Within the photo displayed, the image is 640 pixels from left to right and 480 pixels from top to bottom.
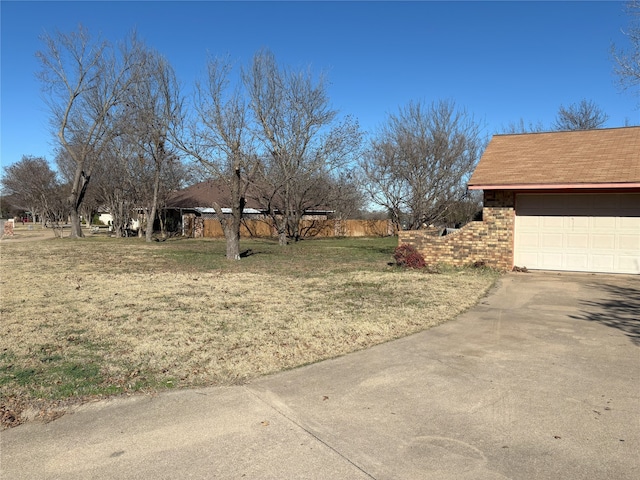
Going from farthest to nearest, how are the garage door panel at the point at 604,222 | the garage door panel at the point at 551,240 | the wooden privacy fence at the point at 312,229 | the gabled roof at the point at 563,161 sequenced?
the wooden privacy fence at the point at 312,229 < the garage door panel at the point at 551,240 < the garage door panel at the point at 604,222 < the gabled roof at the point at 563,161

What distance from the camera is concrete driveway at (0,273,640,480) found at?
319 cm

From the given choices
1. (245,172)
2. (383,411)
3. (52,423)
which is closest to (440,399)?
(383,411)

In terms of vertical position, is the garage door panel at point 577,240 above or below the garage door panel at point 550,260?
above

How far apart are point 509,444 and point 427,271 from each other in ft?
32.1

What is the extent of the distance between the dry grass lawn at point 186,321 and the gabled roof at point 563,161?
280cm

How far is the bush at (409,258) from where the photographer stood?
1375cm

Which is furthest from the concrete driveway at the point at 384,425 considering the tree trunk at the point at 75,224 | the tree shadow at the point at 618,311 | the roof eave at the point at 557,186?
the tree trunk at the point at 75,224

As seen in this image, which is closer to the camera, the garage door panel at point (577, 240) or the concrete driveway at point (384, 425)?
the concrete driveway at point (384, 425)

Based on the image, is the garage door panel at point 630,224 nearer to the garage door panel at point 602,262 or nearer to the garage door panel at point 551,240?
the garage door panel at point 602,262

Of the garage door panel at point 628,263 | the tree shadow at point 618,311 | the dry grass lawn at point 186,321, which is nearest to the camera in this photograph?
the dry grass lawn at point 186,321

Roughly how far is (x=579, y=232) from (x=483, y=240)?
244cm

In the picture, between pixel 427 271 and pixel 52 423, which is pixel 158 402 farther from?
pixel 427 271

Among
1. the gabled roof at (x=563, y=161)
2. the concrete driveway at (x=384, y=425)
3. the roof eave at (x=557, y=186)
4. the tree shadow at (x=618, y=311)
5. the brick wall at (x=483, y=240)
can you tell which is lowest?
the concrete driveway at (x=384, y=425)

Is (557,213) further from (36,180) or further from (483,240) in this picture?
(36,180)
